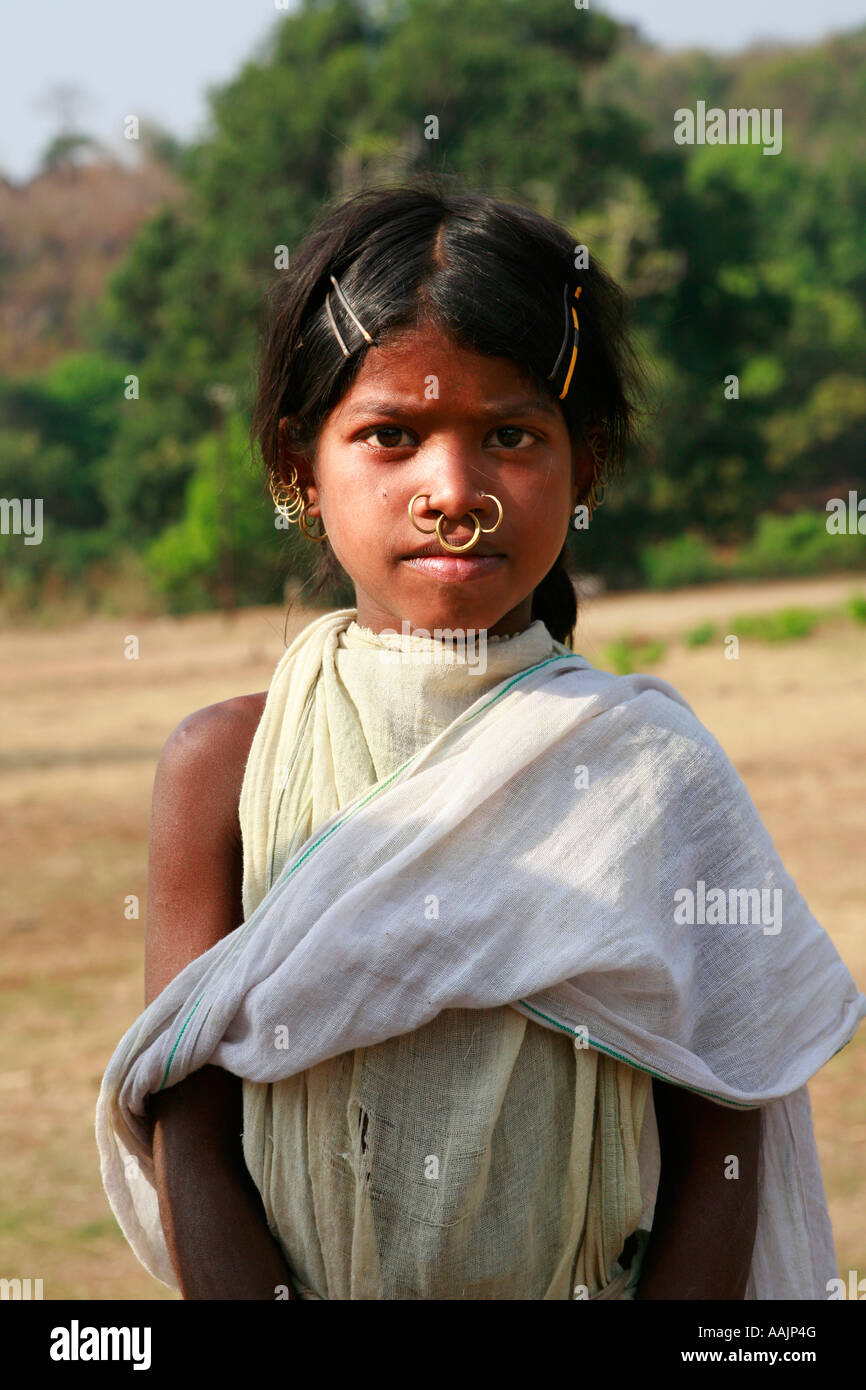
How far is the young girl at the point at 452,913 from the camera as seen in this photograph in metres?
1.44

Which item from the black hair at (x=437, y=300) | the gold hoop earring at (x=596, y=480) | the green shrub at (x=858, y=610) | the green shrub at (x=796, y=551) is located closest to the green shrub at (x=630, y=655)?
the green shrub at (x=858, y=610)

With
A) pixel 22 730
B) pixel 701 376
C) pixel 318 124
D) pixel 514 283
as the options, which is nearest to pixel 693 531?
pixel 701 376

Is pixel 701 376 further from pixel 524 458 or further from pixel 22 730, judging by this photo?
pixel 524 458

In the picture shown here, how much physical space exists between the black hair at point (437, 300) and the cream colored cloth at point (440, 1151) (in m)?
0.33

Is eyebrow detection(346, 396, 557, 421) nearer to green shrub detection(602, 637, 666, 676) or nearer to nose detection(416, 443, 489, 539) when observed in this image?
nose detection(416, 443, 489, 539)

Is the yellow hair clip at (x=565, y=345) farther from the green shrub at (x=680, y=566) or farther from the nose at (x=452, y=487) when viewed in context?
the green shrub at (x=680, y=566)

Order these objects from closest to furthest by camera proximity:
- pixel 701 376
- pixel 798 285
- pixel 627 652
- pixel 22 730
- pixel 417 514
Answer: pixel 417 514 → pixel 22 730 → pixel 627 652 → pixel 701 376 → pixel 798 285

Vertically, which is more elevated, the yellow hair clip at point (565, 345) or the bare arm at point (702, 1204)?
the yellow hair clip at point (565, 345)

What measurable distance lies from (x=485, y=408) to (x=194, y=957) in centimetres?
65

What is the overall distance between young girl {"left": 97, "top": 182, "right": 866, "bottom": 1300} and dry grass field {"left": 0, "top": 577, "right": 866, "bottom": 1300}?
1.32 feet

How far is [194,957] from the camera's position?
152 cm

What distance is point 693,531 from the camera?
81.8ft

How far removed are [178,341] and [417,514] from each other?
79.1ft

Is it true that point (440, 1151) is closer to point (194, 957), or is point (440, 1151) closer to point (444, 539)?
point (194, 957)
